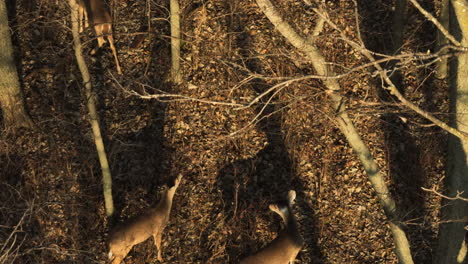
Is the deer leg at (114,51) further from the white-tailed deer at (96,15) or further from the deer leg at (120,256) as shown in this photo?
the deer leg at (120,256)

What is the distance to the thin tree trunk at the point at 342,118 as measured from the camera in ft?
22.6

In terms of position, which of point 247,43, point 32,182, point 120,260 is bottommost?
point 120,260

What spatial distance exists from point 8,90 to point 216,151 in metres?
3.96

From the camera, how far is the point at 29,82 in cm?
1225

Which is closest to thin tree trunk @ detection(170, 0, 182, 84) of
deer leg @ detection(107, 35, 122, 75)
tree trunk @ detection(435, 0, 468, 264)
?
deer leg @ detection(107, 35, 122, 75)

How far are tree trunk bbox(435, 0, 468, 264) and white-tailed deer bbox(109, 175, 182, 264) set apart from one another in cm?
384

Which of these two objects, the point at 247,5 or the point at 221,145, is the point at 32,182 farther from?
the point at 247,5

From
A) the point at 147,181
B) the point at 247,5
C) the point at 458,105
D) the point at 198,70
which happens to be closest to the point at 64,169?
the point at 147,181

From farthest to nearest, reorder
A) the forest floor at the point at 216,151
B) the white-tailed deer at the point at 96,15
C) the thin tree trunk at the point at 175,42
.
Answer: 1. the thin tree trunk at the point at 175,42
2. the white-tailed deer at the point at 96,15
3. the forest floor at the point at 216,151

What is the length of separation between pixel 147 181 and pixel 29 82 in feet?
11.6

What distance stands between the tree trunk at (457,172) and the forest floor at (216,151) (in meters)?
2.19

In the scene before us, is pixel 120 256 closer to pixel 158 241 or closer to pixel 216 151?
pixel 158 241

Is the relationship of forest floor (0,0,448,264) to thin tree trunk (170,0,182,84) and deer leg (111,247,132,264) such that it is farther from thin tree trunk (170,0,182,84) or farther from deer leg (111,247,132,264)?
deer leg (111,247,132,264)

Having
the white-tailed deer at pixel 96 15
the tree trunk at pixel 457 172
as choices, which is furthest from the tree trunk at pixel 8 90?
the tree trunk at pixel 457 172
